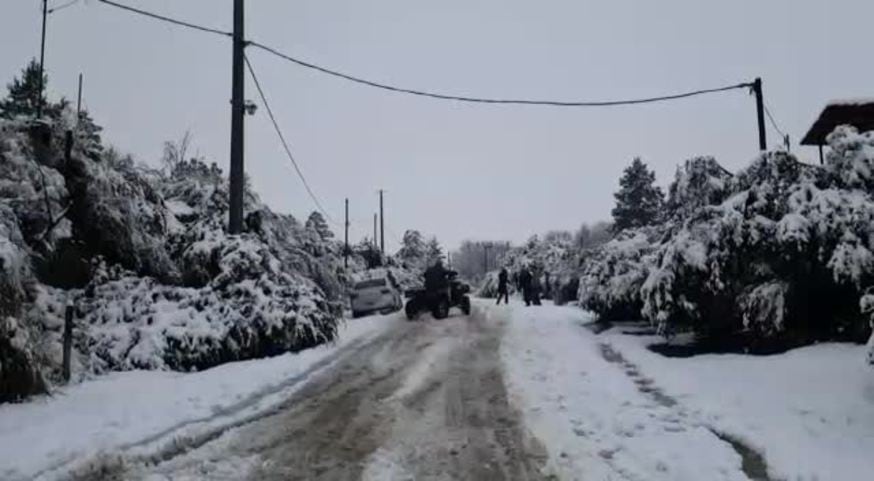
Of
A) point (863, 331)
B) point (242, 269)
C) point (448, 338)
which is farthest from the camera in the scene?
point (448, 338)

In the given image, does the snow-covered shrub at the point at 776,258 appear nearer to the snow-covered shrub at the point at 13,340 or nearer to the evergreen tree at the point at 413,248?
the snow-covered shrub at the point at 13,340

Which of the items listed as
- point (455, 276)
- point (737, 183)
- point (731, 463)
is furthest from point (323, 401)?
point (455, 276)

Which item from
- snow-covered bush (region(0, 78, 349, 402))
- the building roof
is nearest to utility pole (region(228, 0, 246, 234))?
snow-covered bush (region(0, 78, 349, 402))

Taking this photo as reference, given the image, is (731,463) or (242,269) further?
(242,269)

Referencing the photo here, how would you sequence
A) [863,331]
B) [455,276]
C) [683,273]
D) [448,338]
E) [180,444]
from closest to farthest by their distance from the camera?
[180,444] < [863,331] < [683,273] < [448,338] < [455,276]

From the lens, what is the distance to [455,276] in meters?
24.0

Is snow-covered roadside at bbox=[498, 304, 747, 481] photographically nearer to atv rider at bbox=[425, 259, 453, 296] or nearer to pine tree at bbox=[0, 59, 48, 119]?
atv rider at bbox=[425, 259, 453, 296]

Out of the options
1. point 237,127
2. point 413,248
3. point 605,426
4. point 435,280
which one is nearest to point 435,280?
point 435,280

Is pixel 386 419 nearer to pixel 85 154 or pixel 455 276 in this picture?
pixel 85 154

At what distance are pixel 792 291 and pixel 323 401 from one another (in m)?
6.85

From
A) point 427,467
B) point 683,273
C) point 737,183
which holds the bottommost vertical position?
point 427,467

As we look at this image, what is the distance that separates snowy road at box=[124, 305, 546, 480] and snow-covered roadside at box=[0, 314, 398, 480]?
47 centimetres

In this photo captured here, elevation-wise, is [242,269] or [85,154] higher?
[85,154]

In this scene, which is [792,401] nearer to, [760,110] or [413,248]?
[760,110]
